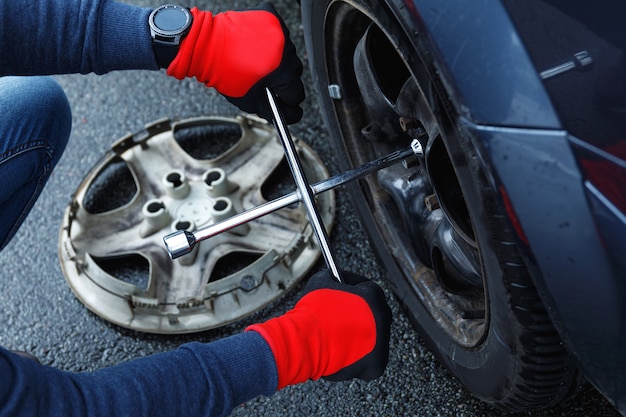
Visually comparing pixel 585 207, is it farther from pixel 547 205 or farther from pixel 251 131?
pixel 251 131

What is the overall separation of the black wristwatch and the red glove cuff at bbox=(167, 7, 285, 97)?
0.04ft

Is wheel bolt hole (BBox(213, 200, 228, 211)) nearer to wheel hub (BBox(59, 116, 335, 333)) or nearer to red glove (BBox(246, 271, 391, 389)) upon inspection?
wheel hub (BBox(59, 116, 335, 333))

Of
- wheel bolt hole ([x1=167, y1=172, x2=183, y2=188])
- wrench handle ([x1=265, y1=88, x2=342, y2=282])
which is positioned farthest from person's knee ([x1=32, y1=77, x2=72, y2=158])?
wrench handle ([x1=265, y1=88, x2=342, y2=282])

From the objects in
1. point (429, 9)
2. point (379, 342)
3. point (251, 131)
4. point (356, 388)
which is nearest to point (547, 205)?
point (429, 9)

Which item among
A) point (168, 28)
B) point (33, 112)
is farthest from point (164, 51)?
point (33, 112)

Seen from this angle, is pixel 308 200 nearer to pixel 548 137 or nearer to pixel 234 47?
pixel 234 47

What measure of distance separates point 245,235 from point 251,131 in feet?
0.93

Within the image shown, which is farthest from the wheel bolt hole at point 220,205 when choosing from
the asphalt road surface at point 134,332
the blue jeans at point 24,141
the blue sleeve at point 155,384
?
the blue sleeve at point 155,384

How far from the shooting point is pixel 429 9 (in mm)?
789

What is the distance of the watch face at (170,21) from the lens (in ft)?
3.95

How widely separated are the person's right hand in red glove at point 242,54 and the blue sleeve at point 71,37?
8 centimetres

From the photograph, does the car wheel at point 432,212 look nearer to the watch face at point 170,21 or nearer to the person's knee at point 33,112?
the watch face at point 170,21

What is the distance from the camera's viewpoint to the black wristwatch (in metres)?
1.21

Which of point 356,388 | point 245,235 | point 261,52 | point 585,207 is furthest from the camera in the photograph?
point 245,235
